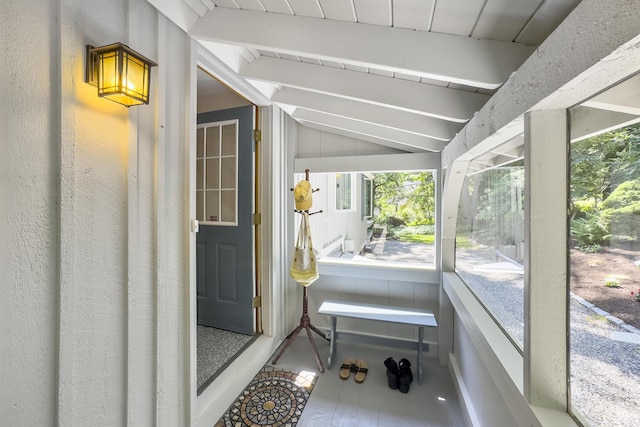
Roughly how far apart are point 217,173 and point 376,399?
8.21ft

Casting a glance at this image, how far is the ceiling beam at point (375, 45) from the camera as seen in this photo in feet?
3.40

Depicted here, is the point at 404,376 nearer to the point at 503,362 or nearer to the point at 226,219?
the point at 503,362

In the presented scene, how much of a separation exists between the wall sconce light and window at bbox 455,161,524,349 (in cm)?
169

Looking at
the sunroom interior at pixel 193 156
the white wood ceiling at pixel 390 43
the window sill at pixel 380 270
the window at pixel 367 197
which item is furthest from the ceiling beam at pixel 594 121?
the window at pixel 367 197

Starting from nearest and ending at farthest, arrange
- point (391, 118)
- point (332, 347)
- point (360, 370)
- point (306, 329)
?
point (391, 118) → point (360, 370) → point (332, 347) → point (306, 329)

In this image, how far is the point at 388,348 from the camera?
267 centimetres

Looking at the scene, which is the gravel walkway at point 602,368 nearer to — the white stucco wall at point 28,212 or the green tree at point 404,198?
the white stucco wall at point 28,212

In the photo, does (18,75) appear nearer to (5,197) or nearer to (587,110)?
(5,197)

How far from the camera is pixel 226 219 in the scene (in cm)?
263

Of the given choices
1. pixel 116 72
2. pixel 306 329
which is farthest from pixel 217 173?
pixel 306 329

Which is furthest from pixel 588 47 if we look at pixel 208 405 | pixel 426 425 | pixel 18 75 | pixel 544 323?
pixel 208 405

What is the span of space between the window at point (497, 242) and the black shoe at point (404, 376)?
90 centimetres

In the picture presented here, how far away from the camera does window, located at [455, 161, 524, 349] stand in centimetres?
124

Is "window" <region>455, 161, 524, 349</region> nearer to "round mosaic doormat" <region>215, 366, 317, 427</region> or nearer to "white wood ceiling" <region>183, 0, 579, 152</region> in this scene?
"white wood ceiling" <region>183, 0, 579, 152</region>
